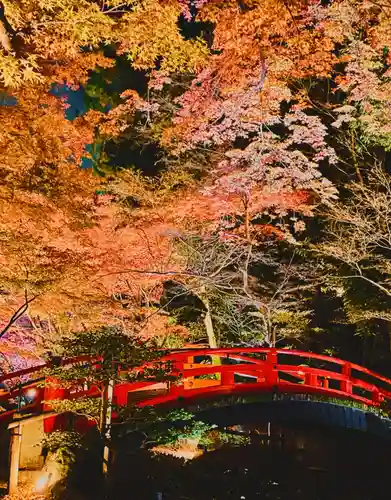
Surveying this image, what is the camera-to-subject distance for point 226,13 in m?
10.3

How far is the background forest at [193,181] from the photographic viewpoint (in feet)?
27.2

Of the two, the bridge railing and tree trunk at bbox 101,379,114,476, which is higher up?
the bridge railing

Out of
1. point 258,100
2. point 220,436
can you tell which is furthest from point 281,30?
point 220,436

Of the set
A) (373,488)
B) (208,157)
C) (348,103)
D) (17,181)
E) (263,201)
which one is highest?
(348,103)

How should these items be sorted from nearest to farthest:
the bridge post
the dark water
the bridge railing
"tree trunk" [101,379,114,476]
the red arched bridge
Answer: "tree trunk" [101,379,114,476], the dark water, the red arched bridge, the bridge railing, the bridge post

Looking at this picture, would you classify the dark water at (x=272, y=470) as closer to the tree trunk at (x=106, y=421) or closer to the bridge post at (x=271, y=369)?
the tree trunk at (x=106, y=421)

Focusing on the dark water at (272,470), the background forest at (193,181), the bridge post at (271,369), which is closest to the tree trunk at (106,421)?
the dark water at (272,470)

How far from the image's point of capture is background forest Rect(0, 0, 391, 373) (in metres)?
8.30

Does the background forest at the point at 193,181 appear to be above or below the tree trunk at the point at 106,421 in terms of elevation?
above

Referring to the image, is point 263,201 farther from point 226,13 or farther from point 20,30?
point 20,30

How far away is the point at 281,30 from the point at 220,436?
9.24 metres

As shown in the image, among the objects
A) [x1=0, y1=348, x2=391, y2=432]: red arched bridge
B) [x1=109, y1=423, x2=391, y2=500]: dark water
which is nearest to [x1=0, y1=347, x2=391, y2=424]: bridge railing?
[x1=0, y1=348, x2=391, y2=432]: red arched bridge

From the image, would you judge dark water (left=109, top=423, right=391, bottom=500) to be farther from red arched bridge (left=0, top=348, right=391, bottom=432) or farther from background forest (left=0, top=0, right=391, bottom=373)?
background forest (left=0, top=0, right=391, bottom=373)

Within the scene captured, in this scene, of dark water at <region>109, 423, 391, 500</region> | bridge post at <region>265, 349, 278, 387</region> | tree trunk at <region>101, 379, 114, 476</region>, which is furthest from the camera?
bridge post at <region>265, 349, 278, 387</region>
